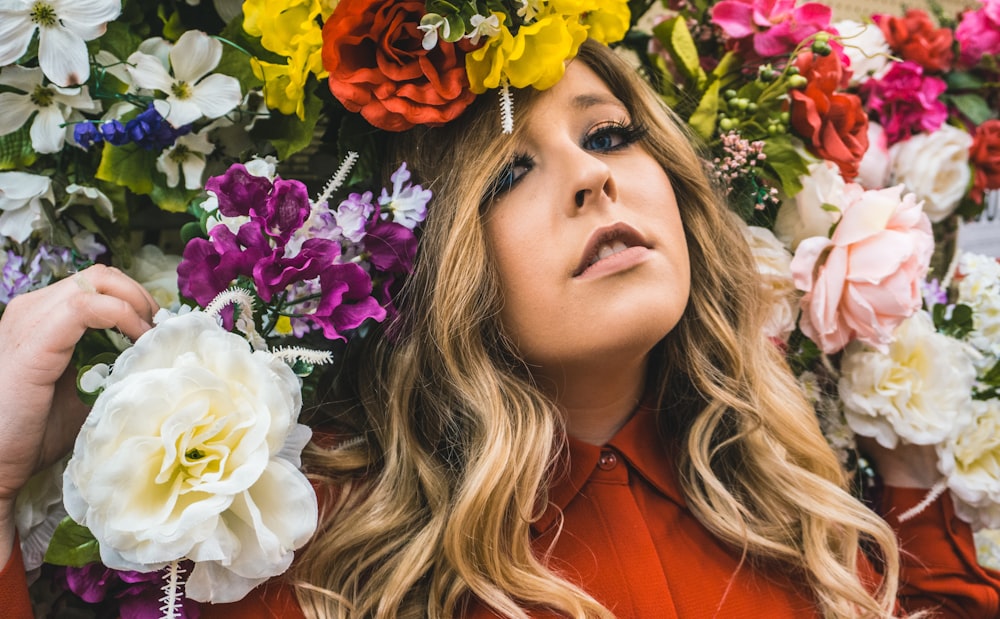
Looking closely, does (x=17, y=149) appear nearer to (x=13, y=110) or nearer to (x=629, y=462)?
(x=13, y=110)

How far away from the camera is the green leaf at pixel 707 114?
1327 mm

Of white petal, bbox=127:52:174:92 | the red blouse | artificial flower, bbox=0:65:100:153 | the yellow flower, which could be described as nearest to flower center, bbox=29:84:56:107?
artificial flower, bbox=0:65:100:153

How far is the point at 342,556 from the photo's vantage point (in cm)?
105

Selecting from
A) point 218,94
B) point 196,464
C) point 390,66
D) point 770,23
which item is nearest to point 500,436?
point 196,464

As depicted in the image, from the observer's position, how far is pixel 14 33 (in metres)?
1.00

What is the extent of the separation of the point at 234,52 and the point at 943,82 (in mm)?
1251

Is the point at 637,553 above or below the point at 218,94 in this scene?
below

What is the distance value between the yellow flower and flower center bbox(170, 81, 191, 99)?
0.38 m

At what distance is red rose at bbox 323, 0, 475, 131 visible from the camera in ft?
3.33

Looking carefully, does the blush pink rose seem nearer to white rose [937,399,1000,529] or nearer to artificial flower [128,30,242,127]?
white rose [937,399,1000,529]

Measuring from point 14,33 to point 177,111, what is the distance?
0.20m

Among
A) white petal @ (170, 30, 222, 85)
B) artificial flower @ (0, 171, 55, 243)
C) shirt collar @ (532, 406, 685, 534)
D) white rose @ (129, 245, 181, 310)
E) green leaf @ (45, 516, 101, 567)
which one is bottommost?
→ shirt collar @ (532, 406, 685, 534)

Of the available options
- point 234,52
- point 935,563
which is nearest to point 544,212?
point 234,52

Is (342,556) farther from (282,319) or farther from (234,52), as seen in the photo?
(234,52)
